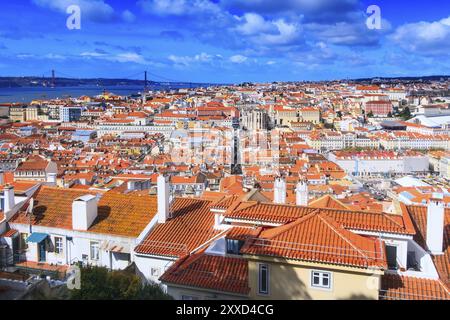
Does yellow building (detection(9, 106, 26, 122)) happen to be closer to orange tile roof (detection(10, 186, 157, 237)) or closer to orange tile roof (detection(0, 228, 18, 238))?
orange tile roof (detection(10, 186, 157, 237))

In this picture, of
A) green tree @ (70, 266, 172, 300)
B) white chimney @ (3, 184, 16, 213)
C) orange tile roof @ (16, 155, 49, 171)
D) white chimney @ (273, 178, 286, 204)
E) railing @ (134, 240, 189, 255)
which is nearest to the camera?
green tree @ (70, 266, 172, 300)

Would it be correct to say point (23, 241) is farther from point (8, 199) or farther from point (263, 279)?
point (263, 279)

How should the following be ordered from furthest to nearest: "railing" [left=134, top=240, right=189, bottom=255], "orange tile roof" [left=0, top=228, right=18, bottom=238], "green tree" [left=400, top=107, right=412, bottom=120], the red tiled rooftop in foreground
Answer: "green tree" [left=400, top=107, right=412, bottom=120] < "orange tile roof" [left=0, top=228, right=18, bottom=238] < the red tiled rooftop in foreground < "railing" [left=134, top=240, right=189, bottom=255]

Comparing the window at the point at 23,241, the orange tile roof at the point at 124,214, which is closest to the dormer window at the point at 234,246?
the orange tile roof at the point at 124,214

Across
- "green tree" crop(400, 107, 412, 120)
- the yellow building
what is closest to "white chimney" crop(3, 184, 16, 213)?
the yellow building

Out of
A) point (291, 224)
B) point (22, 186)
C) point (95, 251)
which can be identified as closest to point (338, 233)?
point (291, 224)

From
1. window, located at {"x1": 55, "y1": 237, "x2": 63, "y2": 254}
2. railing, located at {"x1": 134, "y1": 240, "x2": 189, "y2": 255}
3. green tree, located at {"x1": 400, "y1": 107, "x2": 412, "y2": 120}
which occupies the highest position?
green tree, located at {"x1": 400, "y1": 107, "x2": 412, "y2": 120}

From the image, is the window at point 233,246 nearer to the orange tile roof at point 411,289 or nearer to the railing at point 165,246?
the railing at point 165,246

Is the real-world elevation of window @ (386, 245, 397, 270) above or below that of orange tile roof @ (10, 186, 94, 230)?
below
